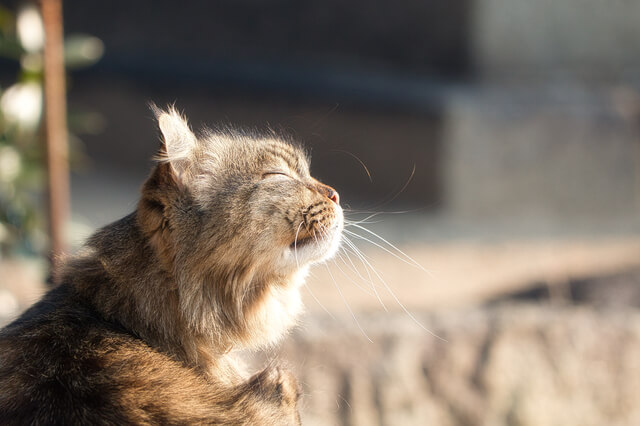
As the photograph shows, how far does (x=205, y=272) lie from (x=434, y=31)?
7411mm

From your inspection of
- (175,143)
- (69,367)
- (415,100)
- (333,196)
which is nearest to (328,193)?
(333,196)

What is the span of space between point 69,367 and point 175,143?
71 centimetres

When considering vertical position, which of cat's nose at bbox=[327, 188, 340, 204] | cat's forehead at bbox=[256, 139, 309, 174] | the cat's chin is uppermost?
cat's forehead at bbox=[256, 139, 309, 174]

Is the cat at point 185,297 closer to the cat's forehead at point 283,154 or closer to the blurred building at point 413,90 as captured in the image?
the cat's forehead at point 283,154

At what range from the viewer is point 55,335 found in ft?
6.57

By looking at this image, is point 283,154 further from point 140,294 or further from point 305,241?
point 140,294

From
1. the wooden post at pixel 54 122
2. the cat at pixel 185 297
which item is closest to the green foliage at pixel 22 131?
the wooden post at pixel 54 122

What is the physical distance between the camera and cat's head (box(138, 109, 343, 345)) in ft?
7.12

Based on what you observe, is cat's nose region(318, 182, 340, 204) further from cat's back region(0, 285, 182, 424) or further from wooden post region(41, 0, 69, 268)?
wooden post region(41, 0, 69, 268)

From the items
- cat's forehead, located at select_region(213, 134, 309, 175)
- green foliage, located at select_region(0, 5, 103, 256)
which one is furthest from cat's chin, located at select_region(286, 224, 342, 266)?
green foliage, located at select_region(0, 5, 103, 256)

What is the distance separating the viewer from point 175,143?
221cm

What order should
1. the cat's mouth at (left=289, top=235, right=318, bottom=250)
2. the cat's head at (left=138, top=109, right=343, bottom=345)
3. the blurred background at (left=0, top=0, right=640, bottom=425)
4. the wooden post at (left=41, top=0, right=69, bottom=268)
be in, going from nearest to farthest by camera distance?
the cat's head at (left=138, top=109, right=343, bottom=345) → the cat's mouth at (left=289, top=235, right=318, bottom=250) → the wooden post at (left=41, top=0, right=69, bottom=268) → the blurred background at (left=0, top=0, right=640, bottom=425)

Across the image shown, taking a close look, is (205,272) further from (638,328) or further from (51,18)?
(638,328)

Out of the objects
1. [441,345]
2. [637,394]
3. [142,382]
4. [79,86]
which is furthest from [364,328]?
[79,86]
